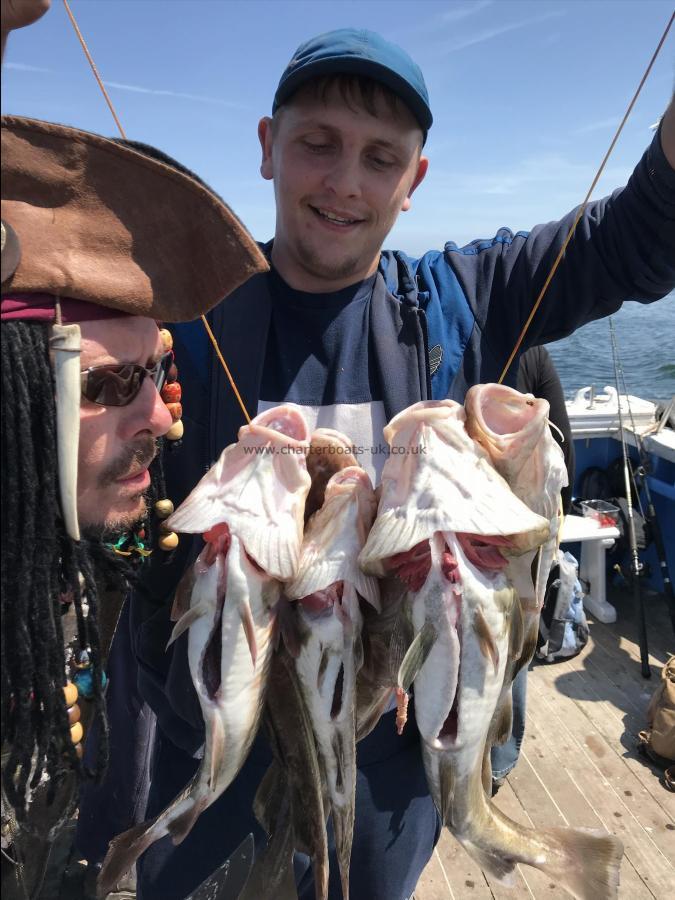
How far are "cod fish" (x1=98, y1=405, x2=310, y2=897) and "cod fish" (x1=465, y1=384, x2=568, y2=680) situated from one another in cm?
44

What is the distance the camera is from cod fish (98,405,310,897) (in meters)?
1.40

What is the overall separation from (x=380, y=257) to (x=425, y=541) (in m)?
1.22

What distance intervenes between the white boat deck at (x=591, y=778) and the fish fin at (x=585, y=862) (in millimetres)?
1732

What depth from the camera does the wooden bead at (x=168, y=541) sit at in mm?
1870

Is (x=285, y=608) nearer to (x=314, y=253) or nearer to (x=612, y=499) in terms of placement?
A: (x=314, y=253)

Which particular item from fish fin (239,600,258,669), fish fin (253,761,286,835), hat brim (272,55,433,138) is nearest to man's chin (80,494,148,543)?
fish fin (239,600,258,669)

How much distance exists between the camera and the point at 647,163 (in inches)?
72.3

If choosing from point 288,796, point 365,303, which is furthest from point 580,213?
point 288,796

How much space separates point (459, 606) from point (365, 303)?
1.09 metres

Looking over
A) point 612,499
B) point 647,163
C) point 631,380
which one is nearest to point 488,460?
point 647,163

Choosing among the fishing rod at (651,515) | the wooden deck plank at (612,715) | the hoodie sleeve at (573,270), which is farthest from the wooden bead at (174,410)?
the fishing rod at (651,515)

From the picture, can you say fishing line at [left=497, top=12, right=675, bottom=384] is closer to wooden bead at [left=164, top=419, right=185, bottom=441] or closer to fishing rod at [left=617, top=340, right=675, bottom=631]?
wooden bead at [left=164, top=419, right=185, bottom=441]

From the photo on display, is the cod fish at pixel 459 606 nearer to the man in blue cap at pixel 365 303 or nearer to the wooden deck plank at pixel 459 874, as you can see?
the man in blue cap at pixel 365 303

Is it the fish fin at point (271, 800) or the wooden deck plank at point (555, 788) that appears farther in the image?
the wooden deck plank at point (555, 788)
